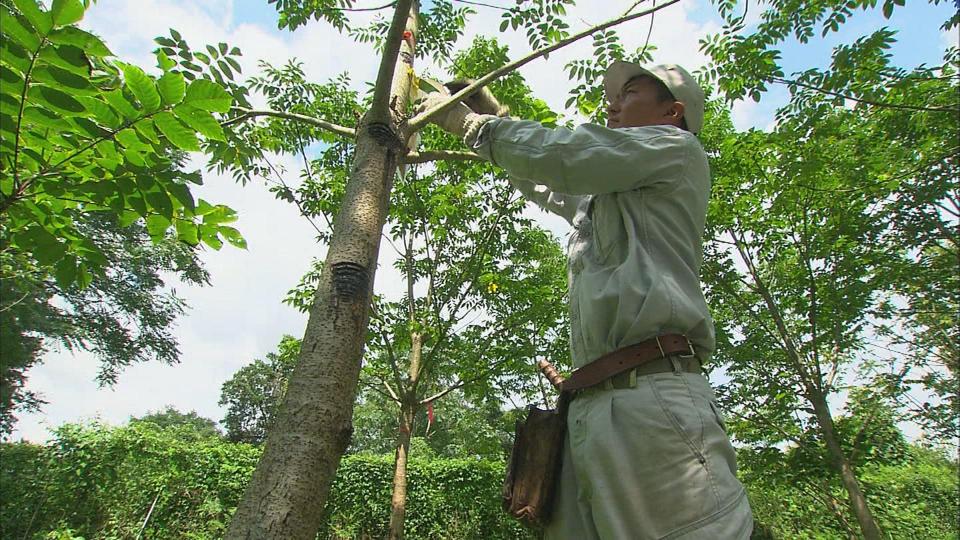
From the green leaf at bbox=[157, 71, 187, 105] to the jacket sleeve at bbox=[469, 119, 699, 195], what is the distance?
1.00 m

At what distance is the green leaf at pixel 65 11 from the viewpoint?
51.0 inches

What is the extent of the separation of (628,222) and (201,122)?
4.47 ft

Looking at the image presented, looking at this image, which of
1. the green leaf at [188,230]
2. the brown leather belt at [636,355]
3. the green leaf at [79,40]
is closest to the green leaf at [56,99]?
the green leaf at [79,40]

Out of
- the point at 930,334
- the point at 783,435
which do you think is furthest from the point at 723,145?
the point at 930,334

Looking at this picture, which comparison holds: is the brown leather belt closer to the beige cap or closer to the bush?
the beige cap

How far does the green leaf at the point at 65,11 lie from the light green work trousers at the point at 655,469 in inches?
69.1

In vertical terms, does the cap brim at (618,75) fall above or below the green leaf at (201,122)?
above

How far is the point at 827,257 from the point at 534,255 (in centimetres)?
429

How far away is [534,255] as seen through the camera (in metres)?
7.60

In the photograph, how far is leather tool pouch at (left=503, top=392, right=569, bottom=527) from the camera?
1.40 metres

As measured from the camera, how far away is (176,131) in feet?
5.08

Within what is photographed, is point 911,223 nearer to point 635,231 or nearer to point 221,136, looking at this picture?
point 635,231

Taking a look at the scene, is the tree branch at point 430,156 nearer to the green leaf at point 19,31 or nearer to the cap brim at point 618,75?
the cap brim at point 618,75

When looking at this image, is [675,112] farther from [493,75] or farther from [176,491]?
[176,491]
